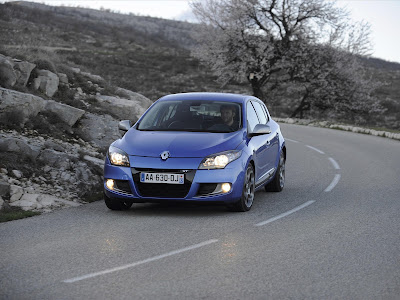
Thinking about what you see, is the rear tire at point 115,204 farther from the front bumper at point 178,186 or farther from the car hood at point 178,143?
Answer: the car hood at point 178,143

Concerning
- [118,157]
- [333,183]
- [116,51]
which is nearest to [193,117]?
[118,157]

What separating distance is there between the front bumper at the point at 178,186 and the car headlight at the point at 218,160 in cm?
5

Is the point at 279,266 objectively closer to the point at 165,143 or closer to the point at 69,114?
the point at 165,143

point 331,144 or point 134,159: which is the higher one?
point 134,159

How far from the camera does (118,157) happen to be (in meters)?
9.61

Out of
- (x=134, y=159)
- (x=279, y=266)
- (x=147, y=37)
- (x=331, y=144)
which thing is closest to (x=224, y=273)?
(x=279, y=266)

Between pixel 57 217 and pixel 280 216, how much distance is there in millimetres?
2987

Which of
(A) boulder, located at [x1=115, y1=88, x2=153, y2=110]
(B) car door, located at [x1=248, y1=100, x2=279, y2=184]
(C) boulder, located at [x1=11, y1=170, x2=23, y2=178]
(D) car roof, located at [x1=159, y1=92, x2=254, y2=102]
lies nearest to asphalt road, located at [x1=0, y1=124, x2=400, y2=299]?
(B) car door, located at [x1=248, y1=100, x2=279, y2=184]

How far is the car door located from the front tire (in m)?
0.34

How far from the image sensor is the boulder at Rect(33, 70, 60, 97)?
17.4 m

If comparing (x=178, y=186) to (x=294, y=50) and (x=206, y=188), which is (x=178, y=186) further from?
(x=294, y=50)

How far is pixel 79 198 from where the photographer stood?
11117 mm

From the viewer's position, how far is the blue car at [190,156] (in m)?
9.27

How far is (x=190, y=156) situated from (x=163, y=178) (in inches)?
17.9
